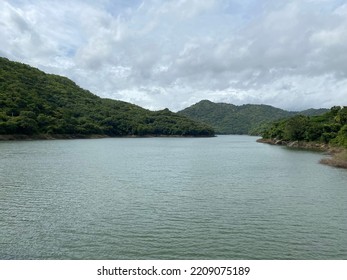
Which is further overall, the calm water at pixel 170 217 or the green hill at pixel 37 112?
the green hill at pixel 37 112

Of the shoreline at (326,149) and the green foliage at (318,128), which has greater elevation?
the green foliage at (318,128)

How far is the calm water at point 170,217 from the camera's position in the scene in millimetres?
18312

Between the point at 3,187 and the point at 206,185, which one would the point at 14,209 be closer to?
the point at 3,187

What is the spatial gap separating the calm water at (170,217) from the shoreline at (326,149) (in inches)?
529

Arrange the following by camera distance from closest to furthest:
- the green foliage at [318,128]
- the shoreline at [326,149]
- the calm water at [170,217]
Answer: the calm water at [170,217] < the shoreline at [326,149] < the green foliage at [318,128]

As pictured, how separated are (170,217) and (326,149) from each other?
7994cm

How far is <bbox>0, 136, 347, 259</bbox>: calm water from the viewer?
1831cm

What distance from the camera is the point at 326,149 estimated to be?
93125mm

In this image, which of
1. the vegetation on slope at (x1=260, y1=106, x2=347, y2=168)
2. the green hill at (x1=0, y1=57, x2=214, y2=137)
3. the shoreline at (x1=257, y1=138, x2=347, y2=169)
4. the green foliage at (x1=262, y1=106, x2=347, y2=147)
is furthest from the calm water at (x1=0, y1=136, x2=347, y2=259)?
the green hill at (x1=0, y1=57, x2=214, y2=137)

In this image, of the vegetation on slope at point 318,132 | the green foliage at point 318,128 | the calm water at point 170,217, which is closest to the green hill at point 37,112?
the vegetation on slope at point 318,132

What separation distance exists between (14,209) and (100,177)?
1703 centimetres

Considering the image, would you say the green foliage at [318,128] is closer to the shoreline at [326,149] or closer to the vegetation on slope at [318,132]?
the vegetation on slope at [318,132]

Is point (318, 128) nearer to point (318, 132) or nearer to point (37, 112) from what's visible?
point (318, 132)

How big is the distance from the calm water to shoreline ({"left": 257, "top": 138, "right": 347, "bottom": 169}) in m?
13.4
